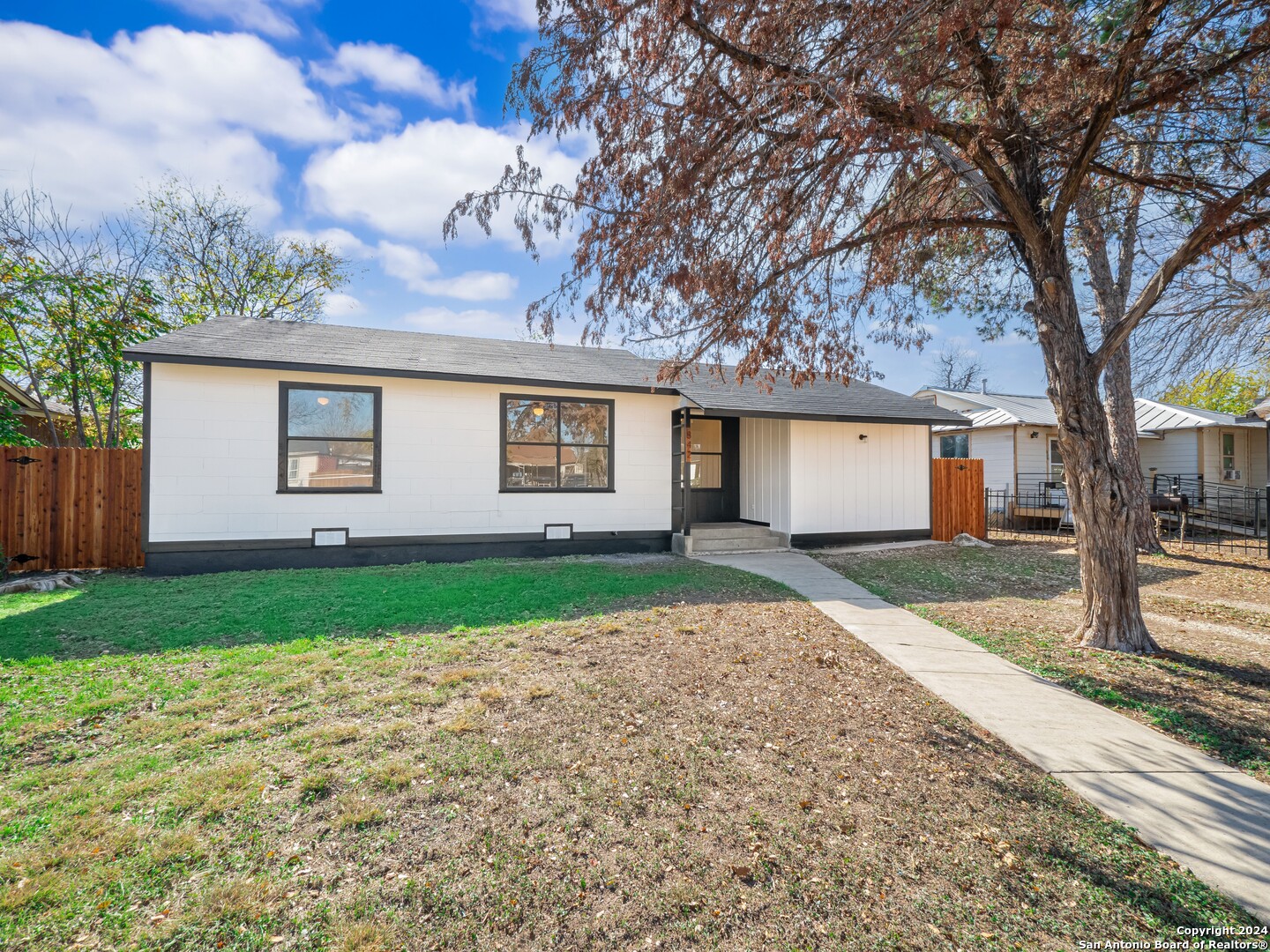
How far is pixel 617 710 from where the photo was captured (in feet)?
11.3

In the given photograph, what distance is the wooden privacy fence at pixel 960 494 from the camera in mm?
12336

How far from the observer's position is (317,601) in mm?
6156

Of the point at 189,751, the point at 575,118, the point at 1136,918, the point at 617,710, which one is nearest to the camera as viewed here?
the point at 1136,918

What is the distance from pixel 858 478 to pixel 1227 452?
15.6 m

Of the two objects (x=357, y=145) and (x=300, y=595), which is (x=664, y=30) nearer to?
(x=300, y=595)

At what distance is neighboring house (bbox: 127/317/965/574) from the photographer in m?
8.03

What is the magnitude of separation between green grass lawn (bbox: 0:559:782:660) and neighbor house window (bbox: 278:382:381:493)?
141cm

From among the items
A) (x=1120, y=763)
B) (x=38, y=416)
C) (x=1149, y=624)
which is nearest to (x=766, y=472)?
(x=1149, y=624)

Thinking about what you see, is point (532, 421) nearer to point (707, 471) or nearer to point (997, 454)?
point (707, 471)

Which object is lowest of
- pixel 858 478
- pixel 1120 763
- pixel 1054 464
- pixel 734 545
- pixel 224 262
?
pixel 1120 763

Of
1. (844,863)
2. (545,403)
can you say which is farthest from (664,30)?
(545,403)

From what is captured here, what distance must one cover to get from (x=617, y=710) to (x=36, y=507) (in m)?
9.87

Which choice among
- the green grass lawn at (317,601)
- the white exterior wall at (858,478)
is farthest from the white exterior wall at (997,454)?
the green grass lawn at (317,601)

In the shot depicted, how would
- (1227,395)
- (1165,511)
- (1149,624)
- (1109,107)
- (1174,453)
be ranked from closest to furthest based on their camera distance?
(1109,107)
(1149,624)
(1165,511)
(1174,453)
(1227,395)
